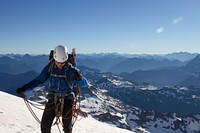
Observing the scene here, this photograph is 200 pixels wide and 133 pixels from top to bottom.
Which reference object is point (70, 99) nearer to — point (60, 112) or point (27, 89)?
point (60, 112)

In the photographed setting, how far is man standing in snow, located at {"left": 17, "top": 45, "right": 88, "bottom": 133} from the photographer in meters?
8.84

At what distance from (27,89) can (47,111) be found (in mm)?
1006

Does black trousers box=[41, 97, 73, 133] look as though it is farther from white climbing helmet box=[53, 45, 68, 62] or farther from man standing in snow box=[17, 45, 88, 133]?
white climbing helmet box=[53, 45, 68, 62]

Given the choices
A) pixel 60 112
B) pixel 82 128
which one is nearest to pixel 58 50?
pixel 60 112

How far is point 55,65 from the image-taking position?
8977 millimetres

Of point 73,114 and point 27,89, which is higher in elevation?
point 27,89

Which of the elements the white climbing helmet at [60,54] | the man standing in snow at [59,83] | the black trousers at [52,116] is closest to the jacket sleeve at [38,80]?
the man standing in snow at [59,83]

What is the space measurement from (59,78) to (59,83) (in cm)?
18

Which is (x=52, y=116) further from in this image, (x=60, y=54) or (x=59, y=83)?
(x=60, y=54)

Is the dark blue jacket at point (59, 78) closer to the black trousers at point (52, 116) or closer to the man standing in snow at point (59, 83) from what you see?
the man standing in snow at point (59, 83)

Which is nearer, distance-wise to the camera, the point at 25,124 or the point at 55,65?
the point at 55,65

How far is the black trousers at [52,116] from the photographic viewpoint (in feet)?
29.1

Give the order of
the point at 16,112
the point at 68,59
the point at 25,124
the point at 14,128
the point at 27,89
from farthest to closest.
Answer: the point at 16,112 < the point at 25,124 < the point at 14,128 < the point at 68,59 < the point at 27,89

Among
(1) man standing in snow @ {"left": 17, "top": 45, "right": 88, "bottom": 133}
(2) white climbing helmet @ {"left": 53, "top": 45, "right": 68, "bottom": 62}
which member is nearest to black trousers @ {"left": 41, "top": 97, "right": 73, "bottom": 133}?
(1) man standing in snow @ {"left": 17, "top": 45, "right": 88, "bottom": 133}
